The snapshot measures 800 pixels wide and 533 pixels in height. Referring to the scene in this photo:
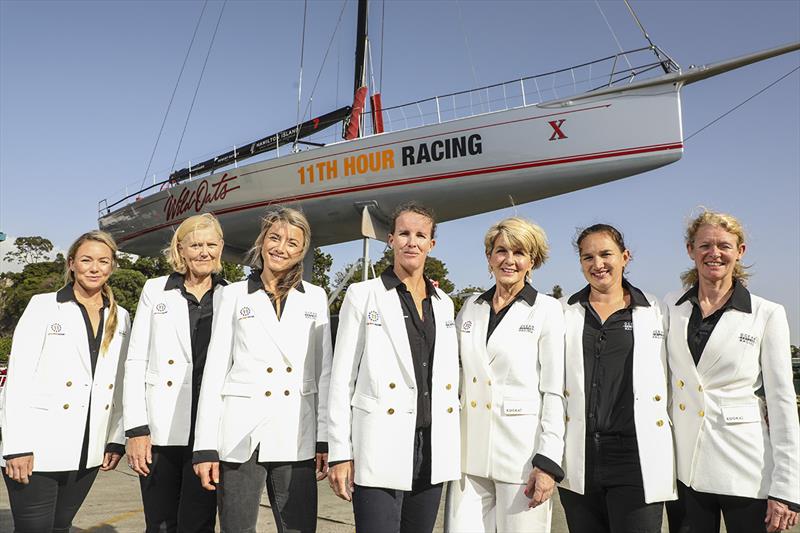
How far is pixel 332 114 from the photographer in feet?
46.3

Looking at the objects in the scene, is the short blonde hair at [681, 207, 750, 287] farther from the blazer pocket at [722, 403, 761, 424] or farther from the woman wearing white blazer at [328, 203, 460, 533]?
the woman wearing white blazer at [328, 203, 460, 533]

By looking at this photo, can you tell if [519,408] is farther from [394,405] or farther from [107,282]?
[107,282]

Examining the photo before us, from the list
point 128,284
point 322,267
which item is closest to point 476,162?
point 322,267

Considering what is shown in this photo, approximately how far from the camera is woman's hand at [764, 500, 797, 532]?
95.3 inches

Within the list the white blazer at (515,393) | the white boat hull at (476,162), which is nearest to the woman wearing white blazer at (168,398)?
the white blazer at (515,393)

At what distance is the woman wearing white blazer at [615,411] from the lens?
2.50 meters

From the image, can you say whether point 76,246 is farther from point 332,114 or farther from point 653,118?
point 332,114

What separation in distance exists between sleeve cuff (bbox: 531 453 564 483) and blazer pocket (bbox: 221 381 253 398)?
1342 mm

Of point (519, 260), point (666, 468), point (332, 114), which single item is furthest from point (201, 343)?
point (332, 114)

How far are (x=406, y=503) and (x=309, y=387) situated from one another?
708 millimetres

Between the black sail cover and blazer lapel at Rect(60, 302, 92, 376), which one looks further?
the black sail cover

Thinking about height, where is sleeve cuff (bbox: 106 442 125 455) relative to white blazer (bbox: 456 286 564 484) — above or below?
below

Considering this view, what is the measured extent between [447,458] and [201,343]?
4.77 feet

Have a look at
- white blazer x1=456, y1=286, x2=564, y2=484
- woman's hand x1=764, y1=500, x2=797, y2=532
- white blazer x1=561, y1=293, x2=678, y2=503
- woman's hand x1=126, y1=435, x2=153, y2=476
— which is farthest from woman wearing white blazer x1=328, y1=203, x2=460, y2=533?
woman's hand x1=764, y1=500, x2=797, y2=532
